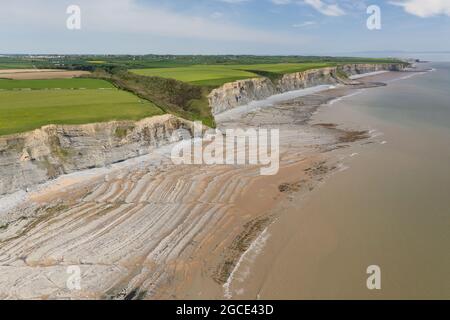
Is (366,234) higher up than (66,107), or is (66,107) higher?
(66,107)

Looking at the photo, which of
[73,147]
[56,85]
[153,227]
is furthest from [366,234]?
[56,85]

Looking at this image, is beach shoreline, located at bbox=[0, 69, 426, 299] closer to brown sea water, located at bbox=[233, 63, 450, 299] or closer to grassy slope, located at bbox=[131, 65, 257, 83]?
brown sea water, located at bbox=[233, 63, 450, 299]

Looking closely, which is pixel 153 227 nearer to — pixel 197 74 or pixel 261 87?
pixel 261 87

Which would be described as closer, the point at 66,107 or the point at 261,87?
the point at 66,107

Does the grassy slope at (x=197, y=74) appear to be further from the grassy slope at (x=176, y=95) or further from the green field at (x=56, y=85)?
the green field at (x=56, y=85)

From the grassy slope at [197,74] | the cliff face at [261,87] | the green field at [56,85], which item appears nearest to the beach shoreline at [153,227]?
the green field at [56,85]
